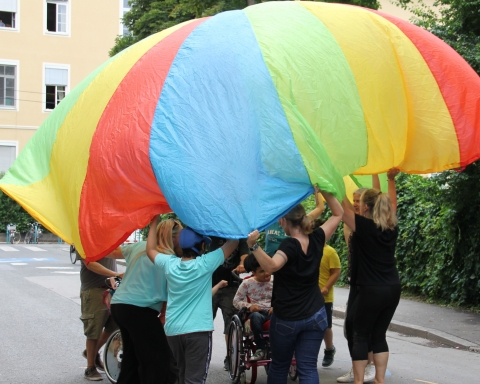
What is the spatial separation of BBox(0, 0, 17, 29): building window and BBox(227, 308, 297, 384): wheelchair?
127ft

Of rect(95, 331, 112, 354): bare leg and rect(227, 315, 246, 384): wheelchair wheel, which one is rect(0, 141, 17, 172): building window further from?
rect(227, 315, 246, 384): wheelchair wheel

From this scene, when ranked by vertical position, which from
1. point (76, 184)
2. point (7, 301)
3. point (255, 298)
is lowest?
point (7, 301)

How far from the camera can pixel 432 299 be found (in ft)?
46.8

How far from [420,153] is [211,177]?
2080mm

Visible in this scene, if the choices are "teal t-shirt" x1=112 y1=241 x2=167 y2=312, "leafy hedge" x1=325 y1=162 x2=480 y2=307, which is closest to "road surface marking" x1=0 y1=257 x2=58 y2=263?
"leafy hedge" x1=325 y1=162 x2=480 y2=307

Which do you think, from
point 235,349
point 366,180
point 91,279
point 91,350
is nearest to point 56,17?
point 91,279

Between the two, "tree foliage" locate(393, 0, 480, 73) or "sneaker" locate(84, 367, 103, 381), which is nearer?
"sneaker" locate(84, 367, 103, 381)

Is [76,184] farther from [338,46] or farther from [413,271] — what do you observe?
[413,271]

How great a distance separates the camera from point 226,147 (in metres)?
4.65

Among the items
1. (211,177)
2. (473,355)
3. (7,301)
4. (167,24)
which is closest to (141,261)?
(211,177)

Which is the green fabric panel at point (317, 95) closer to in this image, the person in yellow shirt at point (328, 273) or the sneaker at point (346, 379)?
the person in yellow shirt at point (328, 273)

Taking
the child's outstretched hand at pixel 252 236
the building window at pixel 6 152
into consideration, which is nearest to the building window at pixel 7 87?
the building window at pixel 6 152

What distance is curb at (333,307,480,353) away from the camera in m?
10.4

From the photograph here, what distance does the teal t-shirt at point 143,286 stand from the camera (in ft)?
19.5
